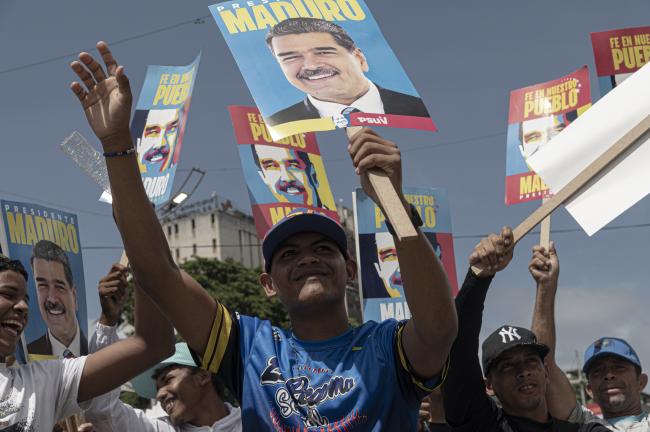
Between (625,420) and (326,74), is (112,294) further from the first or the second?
(625,420)

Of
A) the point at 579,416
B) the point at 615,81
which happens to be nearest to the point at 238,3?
the point at 579,416

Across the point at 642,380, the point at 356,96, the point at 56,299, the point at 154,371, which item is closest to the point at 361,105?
the point at 356,96

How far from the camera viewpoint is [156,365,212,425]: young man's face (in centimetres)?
476

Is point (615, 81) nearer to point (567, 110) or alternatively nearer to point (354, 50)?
point (567, 110)

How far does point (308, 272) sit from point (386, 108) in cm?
84

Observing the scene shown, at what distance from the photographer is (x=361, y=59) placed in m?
3.63

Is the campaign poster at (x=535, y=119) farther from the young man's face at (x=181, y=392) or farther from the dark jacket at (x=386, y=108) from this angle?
the dark jacket at (x=386, y=108)

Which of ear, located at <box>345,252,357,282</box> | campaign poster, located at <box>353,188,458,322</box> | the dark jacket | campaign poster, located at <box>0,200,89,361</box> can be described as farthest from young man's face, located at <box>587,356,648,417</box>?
campaign poster, located at <box>0,200,89,361</box>

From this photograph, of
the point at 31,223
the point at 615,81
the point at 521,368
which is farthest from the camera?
the point at 615,81

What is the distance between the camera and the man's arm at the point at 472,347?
3439 mm

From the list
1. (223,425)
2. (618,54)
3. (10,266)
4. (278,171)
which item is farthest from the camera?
(278,171)

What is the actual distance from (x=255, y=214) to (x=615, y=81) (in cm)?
281

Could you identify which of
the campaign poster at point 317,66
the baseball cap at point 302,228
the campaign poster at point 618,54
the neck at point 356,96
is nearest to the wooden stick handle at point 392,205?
the baseball cap at point 302,228

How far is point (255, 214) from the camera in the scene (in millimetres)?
7078
